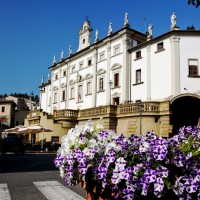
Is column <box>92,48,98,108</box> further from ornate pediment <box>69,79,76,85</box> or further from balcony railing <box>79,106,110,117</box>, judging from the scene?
ornate pediment <box>69,79,76,85</box>

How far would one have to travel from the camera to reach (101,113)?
29.8m

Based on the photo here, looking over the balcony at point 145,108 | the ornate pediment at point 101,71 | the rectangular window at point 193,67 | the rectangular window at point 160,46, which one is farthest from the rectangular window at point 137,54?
the balcony at point 145,108

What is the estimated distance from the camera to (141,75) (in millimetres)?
30594

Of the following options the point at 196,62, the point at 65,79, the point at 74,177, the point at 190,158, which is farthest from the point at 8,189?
the point at 65,79

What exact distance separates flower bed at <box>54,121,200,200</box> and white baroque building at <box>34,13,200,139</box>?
872 inches

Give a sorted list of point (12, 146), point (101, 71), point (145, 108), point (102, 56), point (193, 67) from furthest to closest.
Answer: point (102, 56) < point (101, 71) < point (193, 67) < point (145, 108) < point (12, 146)

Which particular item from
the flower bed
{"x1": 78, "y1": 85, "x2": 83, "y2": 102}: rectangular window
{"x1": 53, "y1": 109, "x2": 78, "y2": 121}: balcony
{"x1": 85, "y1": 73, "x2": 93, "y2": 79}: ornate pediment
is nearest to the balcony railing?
{"x1": 53, "y1": 109, "x2": 78, "y2": 121}: balcony

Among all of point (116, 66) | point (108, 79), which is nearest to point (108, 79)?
point (108, 79)

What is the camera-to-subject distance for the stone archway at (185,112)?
27.1m

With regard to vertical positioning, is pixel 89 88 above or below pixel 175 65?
below

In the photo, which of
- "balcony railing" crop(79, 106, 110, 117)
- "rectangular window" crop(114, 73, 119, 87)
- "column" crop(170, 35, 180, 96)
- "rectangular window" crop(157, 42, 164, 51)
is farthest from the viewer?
A: "rectangular window" crop(114, 73, 119, 87)

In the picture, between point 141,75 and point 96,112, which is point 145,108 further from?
point 96,112

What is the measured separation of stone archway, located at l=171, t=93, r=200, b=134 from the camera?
2712 centimetres

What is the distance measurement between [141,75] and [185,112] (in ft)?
20.0
